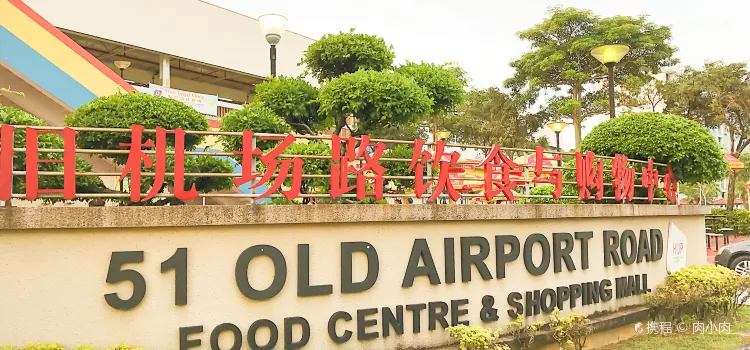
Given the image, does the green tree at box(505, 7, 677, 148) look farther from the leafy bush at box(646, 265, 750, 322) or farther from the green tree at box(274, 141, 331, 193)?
the green tree at box(274, 141, 331, 193)

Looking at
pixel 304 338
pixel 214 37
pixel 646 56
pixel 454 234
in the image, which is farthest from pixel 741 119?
pixel 304 338

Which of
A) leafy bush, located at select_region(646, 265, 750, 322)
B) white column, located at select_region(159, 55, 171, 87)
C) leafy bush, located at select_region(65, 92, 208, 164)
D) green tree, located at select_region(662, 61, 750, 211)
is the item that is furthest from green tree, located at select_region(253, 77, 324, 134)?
green tree, located at select_region(662, 61, 750, 211)

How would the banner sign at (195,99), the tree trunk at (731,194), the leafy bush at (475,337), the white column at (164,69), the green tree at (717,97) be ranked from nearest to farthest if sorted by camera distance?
the leafy bush at (475,337) < the banner sign at (195,99) < the white column at (164,69) < the green tree at (717,97) < the tree trunk at (731,194)

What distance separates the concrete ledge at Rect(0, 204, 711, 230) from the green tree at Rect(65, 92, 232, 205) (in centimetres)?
73

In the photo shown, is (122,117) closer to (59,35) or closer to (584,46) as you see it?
(59,35)

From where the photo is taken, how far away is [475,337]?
601 centimetres

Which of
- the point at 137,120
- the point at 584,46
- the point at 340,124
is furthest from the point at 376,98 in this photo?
the point at 584,46

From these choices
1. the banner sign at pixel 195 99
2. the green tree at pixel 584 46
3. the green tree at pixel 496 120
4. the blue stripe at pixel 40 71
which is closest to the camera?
the blue stripe at pixel 40 71

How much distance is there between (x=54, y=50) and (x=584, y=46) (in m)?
21.1

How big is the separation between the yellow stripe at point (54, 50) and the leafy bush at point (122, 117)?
5.03 m

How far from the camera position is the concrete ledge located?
4.79 meters

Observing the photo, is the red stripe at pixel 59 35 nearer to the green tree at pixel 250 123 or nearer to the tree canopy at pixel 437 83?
the green tree at pixel 250 123

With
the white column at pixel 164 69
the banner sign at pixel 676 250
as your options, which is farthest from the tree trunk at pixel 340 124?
the white column at pixel 164 69

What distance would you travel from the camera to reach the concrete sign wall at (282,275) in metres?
4.87
